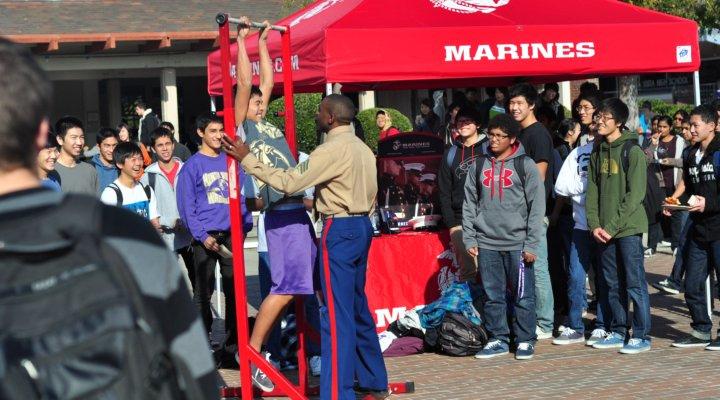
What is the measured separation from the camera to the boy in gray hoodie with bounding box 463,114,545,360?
8938 millimetres

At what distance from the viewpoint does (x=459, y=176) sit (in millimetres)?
9828

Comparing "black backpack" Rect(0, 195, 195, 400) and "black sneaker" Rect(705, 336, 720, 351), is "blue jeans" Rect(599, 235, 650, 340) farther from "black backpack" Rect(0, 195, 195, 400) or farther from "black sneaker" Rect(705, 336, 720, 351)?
"black backpack" Rect(0, 195, 195, 400)

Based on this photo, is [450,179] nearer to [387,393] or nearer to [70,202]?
[387,393]

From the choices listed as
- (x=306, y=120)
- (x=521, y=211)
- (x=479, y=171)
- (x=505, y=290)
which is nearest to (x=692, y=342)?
(x=505, y=290)

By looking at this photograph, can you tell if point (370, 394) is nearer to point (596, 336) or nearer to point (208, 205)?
point (208, 205)

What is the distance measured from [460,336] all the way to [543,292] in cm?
98

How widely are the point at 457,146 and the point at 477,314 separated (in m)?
1.45

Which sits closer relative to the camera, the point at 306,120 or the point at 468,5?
the point at 468,5

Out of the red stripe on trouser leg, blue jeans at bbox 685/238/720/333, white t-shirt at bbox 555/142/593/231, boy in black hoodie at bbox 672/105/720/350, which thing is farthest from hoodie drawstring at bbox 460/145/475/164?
the red stripe on trouser leg

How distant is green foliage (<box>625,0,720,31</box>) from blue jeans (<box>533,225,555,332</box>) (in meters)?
13.4

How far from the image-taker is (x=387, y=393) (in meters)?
Answer: 7.53

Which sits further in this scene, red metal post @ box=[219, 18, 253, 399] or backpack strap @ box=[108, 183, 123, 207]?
backpack strap @ box=[108, 183, 123, 207]

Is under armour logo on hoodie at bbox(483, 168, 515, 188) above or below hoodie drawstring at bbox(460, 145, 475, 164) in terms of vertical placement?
below

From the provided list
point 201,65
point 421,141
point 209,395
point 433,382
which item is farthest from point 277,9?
point 209,395
